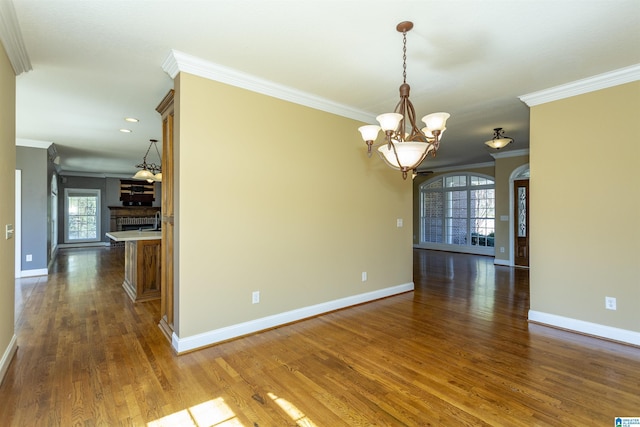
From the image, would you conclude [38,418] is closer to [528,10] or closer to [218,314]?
[218,314]

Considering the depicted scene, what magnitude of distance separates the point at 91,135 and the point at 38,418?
16.9 ft

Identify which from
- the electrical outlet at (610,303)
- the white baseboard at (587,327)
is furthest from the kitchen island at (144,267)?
the electrical outlet at (610,303)

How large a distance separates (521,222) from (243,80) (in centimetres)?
689

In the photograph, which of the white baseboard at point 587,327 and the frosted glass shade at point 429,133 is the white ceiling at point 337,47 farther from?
the white baseboard at point 587,327

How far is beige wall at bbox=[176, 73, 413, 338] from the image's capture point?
2.76 meters

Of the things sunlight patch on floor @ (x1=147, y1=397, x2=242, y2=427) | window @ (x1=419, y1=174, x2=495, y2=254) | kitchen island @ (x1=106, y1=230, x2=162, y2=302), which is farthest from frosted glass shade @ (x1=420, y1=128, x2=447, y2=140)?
window @ (x1=419, y1=174, x2=495, y2=254)

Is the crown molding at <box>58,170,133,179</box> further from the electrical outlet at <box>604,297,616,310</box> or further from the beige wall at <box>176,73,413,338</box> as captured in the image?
the electrical outlet at <box>604,297,616,310</box>

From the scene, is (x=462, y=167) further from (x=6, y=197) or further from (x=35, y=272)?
(x=35, y=272)

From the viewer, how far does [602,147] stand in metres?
3.07

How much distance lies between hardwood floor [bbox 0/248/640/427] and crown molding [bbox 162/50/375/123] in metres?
2.51

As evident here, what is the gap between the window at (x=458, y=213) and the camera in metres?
8.73

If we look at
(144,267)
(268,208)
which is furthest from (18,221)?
(268,208)

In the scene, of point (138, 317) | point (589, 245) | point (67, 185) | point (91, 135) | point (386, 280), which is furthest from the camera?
point (67, 185)

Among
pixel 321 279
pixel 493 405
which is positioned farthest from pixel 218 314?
pixel 493 405
